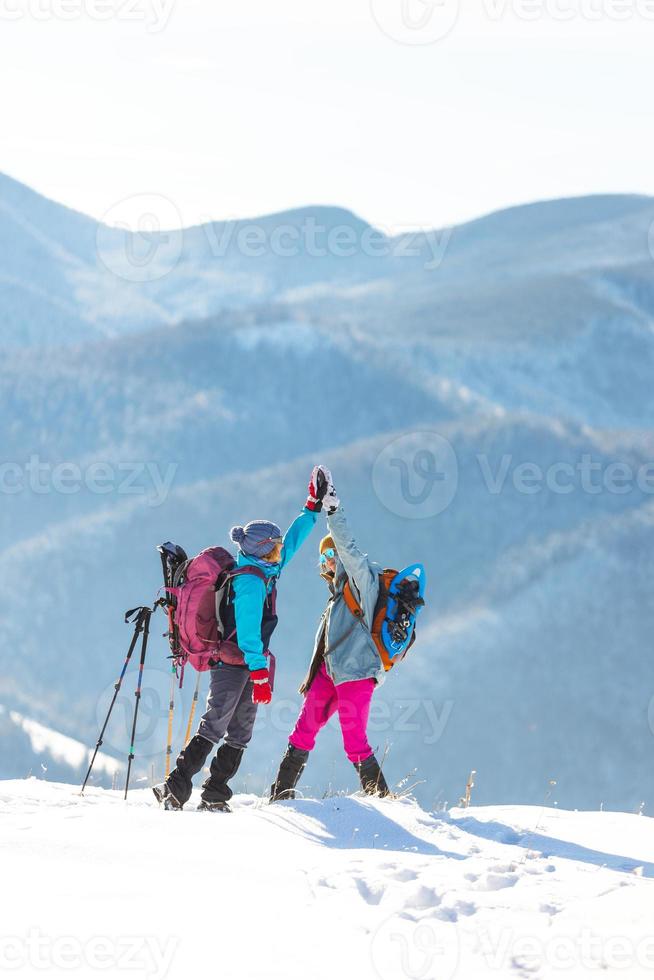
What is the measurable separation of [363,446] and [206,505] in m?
17.2

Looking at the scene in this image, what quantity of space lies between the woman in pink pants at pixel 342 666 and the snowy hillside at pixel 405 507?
1899 centimetres

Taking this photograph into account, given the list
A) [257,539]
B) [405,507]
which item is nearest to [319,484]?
[257,539]

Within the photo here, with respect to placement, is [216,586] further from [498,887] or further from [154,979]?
[154,979]

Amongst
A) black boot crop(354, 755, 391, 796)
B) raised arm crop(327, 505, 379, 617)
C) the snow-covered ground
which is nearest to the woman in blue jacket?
raised arm crop(327, 505, 379, 617)

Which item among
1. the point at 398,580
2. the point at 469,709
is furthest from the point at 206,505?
the point at 398,580

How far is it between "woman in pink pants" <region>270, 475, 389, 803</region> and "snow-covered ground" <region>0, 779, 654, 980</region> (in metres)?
0.90

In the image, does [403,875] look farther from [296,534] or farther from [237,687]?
[296,534]

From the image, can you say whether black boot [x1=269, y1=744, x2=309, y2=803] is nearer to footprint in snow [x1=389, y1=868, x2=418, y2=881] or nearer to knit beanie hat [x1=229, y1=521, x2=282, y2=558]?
knit beanie hat [x1=229, y1=521, x2=282, y2=558]

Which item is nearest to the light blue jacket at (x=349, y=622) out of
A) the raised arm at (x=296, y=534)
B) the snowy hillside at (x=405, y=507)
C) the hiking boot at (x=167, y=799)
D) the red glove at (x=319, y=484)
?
the red glove at (x=319, y=484)

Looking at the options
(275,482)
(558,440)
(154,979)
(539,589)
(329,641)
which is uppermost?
(558,440)

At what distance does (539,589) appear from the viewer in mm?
96375

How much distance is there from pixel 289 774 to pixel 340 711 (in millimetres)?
540

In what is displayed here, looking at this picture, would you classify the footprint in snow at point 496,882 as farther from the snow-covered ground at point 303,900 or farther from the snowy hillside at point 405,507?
the snowy hillside at point 405,507

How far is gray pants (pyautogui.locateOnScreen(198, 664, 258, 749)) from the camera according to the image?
729 centimetres
